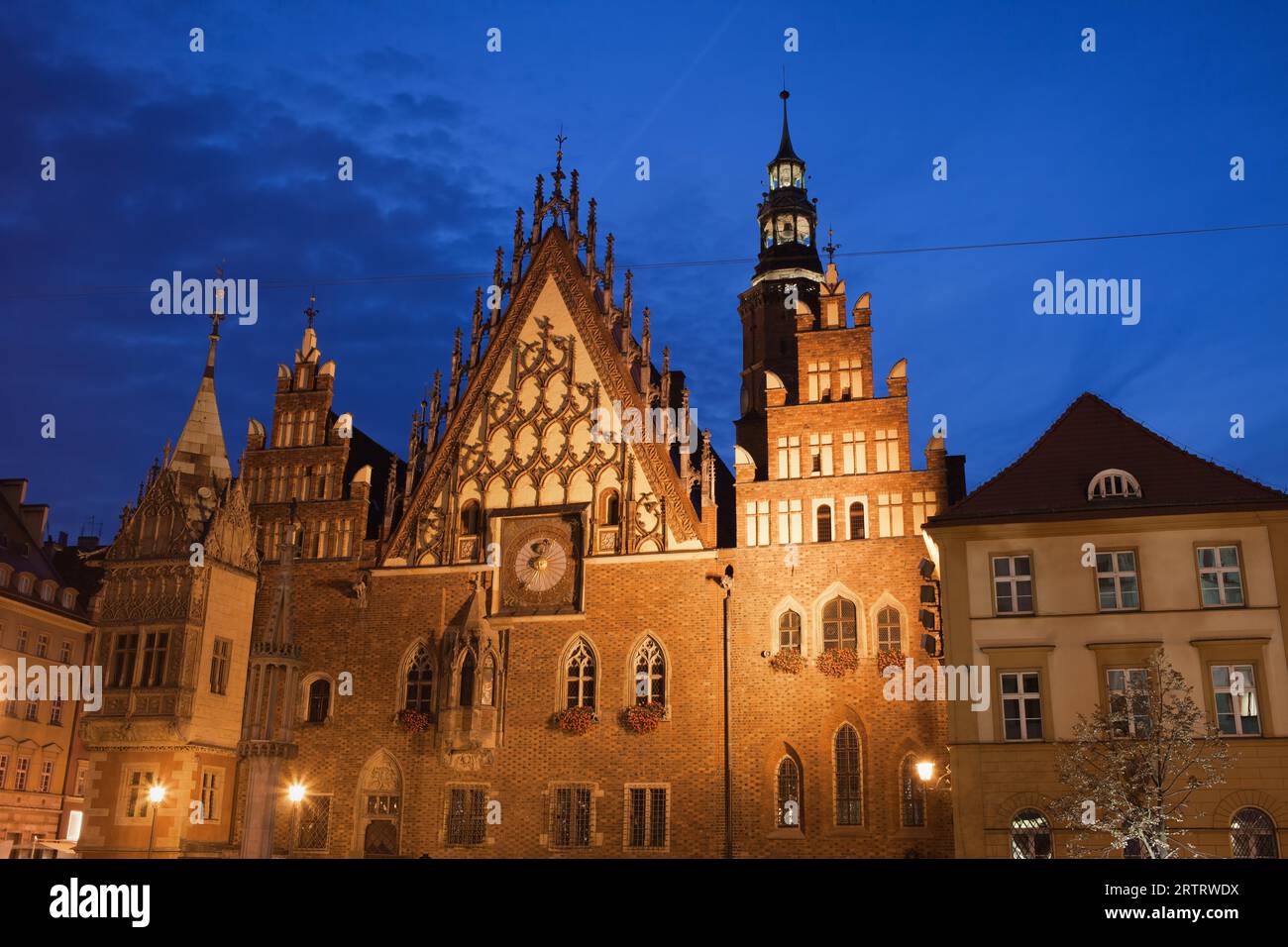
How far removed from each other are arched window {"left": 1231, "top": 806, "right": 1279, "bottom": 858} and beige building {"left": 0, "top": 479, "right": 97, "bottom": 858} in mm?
34231

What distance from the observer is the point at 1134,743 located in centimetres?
2431

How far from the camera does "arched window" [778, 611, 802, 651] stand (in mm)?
31078

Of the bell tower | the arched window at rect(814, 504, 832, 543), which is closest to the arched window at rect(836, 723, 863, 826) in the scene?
the arched window at rect(814, 504, 832, 543)

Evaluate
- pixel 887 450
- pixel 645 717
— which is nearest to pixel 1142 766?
pixel 887 450

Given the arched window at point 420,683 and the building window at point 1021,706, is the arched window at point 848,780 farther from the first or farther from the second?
the arched window at point 420,683

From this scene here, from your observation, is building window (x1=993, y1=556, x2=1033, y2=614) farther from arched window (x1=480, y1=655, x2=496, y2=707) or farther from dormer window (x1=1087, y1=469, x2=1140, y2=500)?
arched window (x1=480, y1=655, x2=496, y2=707)

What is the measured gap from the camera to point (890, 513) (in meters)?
31.2

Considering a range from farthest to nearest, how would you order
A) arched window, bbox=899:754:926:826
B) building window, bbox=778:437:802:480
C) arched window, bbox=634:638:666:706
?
building window, bbox=778:437:802:480, arched window, bbox=634:638:666:706, arched window, bbox=899:754:926:826

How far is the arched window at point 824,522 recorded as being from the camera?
104 ft

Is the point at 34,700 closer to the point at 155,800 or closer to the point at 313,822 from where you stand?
the point at 313,822

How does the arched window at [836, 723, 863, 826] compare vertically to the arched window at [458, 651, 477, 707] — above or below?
below

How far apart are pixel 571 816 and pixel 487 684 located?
4.05 m
